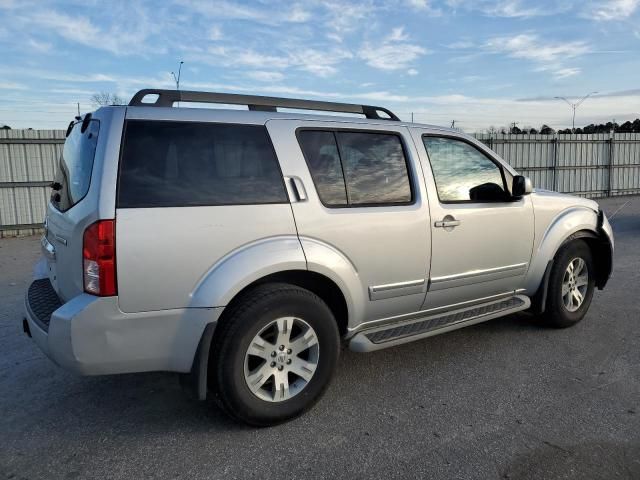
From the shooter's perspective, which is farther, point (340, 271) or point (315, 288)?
point (315, 288)

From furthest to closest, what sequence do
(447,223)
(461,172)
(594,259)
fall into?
(594,259) < (461,172) < (447,223)

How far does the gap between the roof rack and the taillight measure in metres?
0.83

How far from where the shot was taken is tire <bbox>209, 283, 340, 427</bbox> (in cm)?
297

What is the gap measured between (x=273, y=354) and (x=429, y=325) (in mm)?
1316

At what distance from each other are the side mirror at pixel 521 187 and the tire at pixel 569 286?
0.88m

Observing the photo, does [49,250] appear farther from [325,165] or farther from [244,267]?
[325,165]

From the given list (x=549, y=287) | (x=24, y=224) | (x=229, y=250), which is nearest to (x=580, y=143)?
(x=549, y=287)

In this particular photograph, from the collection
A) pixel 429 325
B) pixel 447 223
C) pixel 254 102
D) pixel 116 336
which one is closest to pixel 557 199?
pixel 447 223

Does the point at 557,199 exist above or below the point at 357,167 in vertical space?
below

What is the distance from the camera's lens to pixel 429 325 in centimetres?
390

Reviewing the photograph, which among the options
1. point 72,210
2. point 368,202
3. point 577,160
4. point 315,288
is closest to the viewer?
point 72,210

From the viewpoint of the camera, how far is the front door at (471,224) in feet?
12.8

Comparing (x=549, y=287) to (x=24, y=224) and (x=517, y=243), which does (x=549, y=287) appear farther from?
(x=24, y=224)

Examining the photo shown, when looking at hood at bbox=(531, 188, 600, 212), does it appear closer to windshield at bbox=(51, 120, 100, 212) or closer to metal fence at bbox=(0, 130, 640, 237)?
windshield at bbox=(51, 120, 100, 212)
